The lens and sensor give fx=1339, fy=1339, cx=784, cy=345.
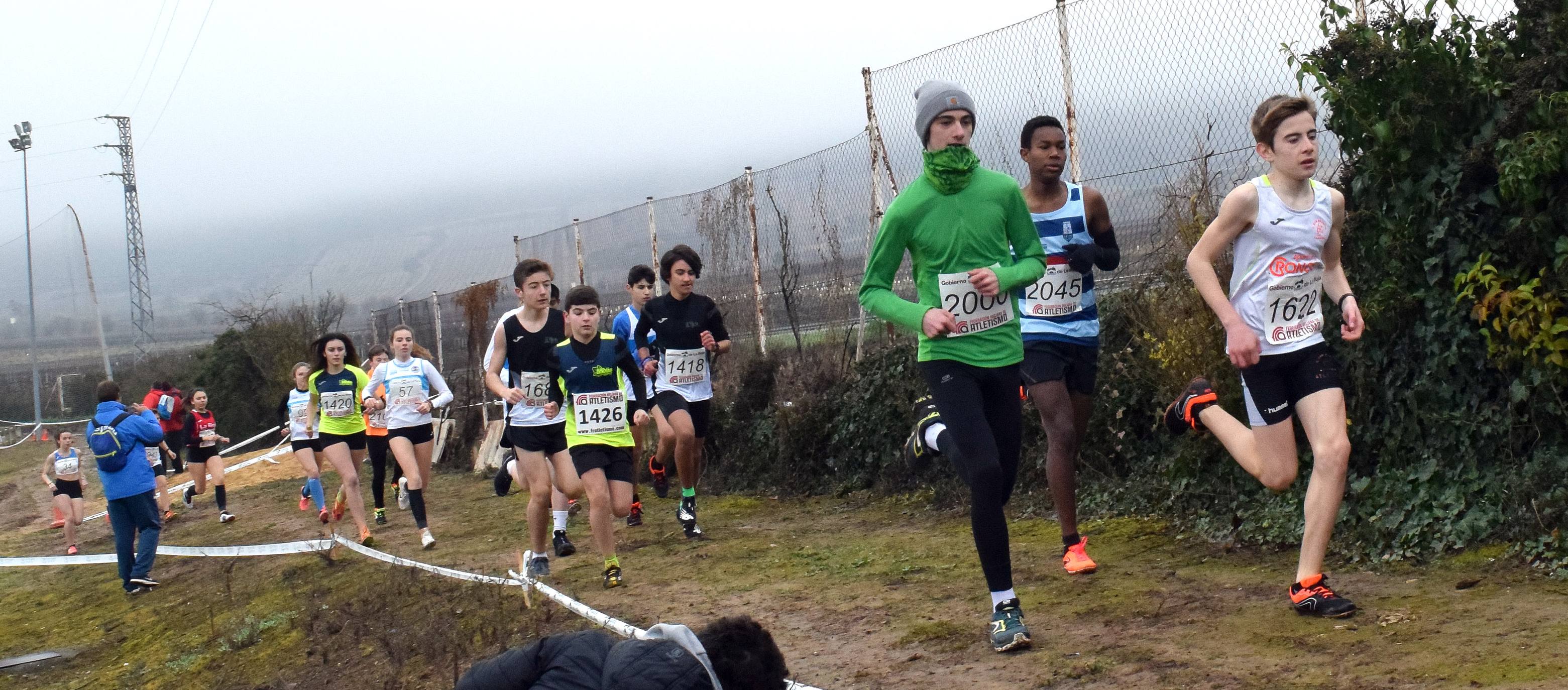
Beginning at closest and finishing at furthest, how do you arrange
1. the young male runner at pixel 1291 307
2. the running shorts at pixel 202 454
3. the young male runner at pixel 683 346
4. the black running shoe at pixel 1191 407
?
1. the young male runner at pixel 1291 307
2. the black running shoe at pixel 1191 407
3. the young male runner at pixel 683 346
4. the running shorts at pixel 202 454

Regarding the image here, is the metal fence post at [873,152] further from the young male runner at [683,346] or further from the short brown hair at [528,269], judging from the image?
the short brown hair at [528,269]

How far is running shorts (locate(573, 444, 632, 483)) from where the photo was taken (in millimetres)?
7949

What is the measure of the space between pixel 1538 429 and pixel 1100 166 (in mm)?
3454

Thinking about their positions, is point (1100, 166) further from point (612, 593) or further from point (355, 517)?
point (355, 517)

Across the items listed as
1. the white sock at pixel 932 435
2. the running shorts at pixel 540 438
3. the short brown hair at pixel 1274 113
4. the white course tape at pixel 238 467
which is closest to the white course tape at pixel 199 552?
the running shorts at pixel 540 438

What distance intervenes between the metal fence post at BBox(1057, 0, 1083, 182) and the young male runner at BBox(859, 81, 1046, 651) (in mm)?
3623

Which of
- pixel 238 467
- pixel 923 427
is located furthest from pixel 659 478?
pixel 238 467

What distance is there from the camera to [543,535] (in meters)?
8.46

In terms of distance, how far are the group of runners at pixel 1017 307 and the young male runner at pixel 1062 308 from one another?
938 mm

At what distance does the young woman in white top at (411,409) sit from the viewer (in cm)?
1128

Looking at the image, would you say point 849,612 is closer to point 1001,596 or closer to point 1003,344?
point 1001,596

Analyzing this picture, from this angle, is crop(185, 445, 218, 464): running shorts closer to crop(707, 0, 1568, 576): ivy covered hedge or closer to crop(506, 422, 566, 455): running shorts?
crop(506, 422, 566, 455): running shorts

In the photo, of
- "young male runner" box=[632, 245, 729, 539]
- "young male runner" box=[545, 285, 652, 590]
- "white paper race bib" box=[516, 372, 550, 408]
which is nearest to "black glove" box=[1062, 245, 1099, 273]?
"young male runner" box=[545, 285, 652, 590]

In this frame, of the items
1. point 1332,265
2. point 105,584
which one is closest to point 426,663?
point 1332,265
